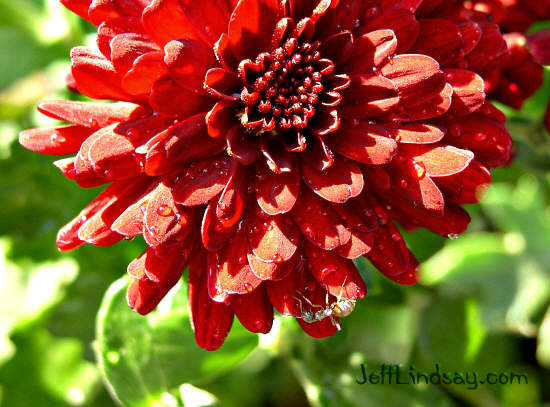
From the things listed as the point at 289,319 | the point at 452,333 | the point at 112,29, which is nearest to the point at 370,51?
the point at 112,29

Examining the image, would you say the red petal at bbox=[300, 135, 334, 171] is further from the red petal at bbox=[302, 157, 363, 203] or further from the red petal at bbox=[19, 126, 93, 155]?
the red petal at bbox=[19, 126, 93, 155]

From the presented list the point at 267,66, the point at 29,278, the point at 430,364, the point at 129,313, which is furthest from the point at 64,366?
the point at 267,66

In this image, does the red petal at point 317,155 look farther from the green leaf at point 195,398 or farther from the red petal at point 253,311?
the green leaf at point 195,398

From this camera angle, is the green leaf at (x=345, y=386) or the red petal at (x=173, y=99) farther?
the green leaf at (x=345, y=386)

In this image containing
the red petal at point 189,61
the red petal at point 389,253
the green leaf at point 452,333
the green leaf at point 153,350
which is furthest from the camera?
the green leaf at point 452,333

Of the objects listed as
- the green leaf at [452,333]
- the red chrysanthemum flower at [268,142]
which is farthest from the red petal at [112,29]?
the green leaf at [452,333]

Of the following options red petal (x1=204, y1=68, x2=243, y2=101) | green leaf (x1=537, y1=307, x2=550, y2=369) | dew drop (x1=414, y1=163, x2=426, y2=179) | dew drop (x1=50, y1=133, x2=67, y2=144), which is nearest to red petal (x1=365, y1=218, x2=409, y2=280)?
dew drop (x1=414, y1=163, x2=426, y2=179)

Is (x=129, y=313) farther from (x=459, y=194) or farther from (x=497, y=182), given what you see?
(x=497, y=182)
